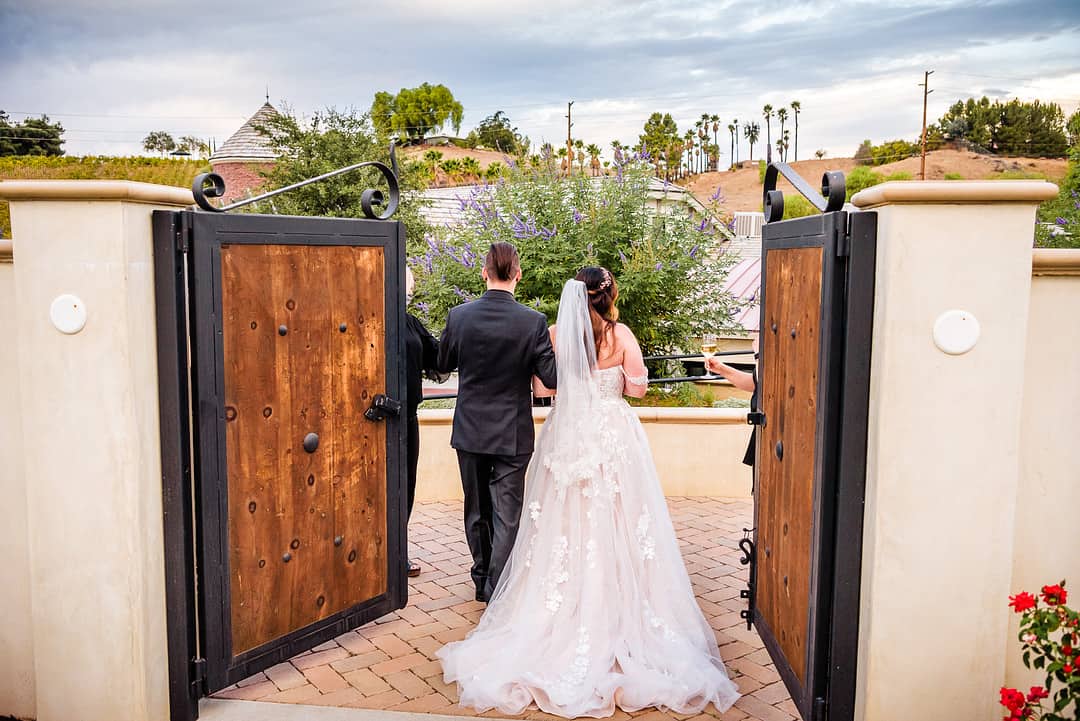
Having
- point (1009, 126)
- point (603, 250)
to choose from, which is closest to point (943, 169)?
point (1009, 126)

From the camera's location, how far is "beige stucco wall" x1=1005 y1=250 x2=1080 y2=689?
9.43 feet

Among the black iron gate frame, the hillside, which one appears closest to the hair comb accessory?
the black iron gate frame

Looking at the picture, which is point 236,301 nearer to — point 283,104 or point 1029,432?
point 1029,432

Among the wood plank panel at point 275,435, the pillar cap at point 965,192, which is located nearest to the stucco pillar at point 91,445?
the wood plank panel at point 275,435

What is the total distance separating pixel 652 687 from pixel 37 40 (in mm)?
68655

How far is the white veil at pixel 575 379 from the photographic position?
4.20 m

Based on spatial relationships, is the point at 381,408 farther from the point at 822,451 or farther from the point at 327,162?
the point at 327,162

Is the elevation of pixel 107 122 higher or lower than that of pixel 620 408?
higher

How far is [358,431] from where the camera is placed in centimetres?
407

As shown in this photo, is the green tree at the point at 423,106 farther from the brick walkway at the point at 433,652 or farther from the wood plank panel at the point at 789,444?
the wood plank panel at the point at 789,444

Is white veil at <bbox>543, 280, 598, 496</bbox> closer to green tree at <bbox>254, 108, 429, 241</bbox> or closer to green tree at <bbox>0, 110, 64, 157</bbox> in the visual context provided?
green tree at <bbox>254, 108, 429, 241</bbox>

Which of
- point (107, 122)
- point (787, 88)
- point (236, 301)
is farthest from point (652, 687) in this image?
point (787, 88)

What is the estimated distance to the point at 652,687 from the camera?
11.7 ft

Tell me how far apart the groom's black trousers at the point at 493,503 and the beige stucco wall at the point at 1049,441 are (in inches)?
94.2
